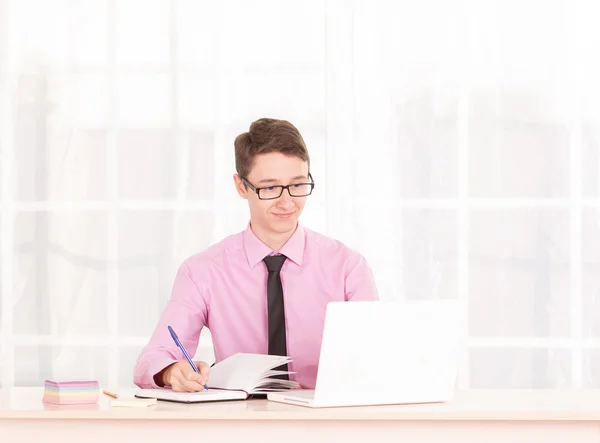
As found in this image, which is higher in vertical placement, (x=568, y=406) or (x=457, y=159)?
(x=457, y=159)

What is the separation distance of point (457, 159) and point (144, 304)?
5.02 ft

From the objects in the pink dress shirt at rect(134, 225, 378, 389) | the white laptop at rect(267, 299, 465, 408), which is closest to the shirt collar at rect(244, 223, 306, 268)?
the pink dress shirt at rect(134, 225, 378, 389)

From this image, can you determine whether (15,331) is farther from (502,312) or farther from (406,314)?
(406,314)

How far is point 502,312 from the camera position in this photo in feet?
13.4

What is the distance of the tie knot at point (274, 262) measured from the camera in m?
2.75

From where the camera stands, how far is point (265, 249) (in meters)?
2.77

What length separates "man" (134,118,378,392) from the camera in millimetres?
2682

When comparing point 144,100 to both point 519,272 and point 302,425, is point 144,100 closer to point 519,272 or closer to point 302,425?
point 519,272

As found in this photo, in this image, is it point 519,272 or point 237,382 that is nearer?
point 237,382

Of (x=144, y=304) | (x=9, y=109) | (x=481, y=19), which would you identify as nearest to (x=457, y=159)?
(x=481, y=19)

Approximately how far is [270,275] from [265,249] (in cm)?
8

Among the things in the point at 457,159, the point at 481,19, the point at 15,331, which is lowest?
the point at 15,331

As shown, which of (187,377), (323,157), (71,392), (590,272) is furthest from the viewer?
(323,157)

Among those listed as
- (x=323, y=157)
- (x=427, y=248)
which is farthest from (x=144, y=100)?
(x=427, y=248)
